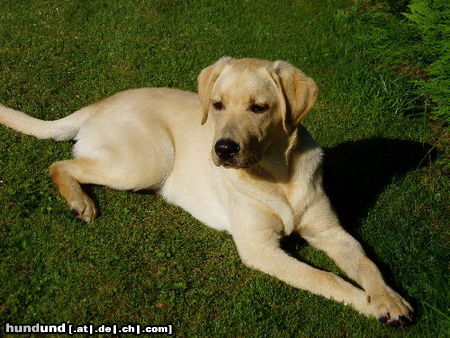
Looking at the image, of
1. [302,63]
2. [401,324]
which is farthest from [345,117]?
[401,324]

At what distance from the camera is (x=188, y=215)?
519 centimetres

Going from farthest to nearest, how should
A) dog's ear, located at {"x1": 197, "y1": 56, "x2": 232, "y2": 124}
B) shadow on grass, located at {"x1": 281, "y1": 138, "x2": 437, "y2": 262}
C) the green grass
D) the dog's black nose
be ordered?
shadow on grass, located at {"x1": 281, "y1": 138, "x2": 437, "y2": 262} → dog's ear, located at {"x1": 197, "y1": 56, "x2": 232, "y2": 124} → the dog's black nose → the green grass

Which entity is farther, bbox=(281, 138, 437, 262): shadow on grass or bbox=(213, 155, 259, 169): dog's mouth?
bbox=(281, 138, 437, 262): shadow on grass

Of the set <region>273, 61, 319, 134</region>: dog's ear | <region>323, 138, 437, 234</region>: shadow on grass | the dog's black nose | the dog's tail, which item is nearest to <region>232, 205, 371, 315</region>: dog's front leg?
the dog's black nose

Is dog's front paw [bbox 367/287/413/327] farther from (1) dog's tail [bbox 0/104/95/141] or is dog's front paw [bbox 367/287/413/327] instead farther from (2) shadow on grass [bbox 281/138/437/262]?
(1) dog's tail [bbox 0/104/95/141]

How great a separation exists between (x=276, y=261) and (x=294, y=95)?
1.29 metres

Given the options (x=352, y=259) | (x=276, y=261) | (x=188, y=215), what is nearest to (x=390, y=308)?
(x=352, y=259)

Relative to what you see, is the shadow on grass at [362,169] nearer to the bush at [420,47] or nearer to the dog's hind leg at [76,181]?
the bush at [420,47]

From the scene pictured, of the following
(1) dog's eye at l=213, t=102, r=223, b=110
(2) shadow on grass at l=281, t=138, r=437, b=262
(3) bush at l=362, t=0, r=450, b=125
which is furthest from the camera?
(3) bush at l=362, t=0, r=450, b=125

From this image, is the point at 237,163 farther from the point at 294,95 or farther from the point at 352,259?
the point at 352,259

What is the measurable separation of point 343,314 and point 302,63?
194 inches

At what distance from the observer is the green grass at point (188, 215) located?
3.84 metres

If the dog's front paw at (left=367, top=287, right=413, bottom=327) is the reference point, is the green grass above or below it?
below

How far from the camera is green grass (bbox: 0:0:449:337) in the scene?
12.6ft
